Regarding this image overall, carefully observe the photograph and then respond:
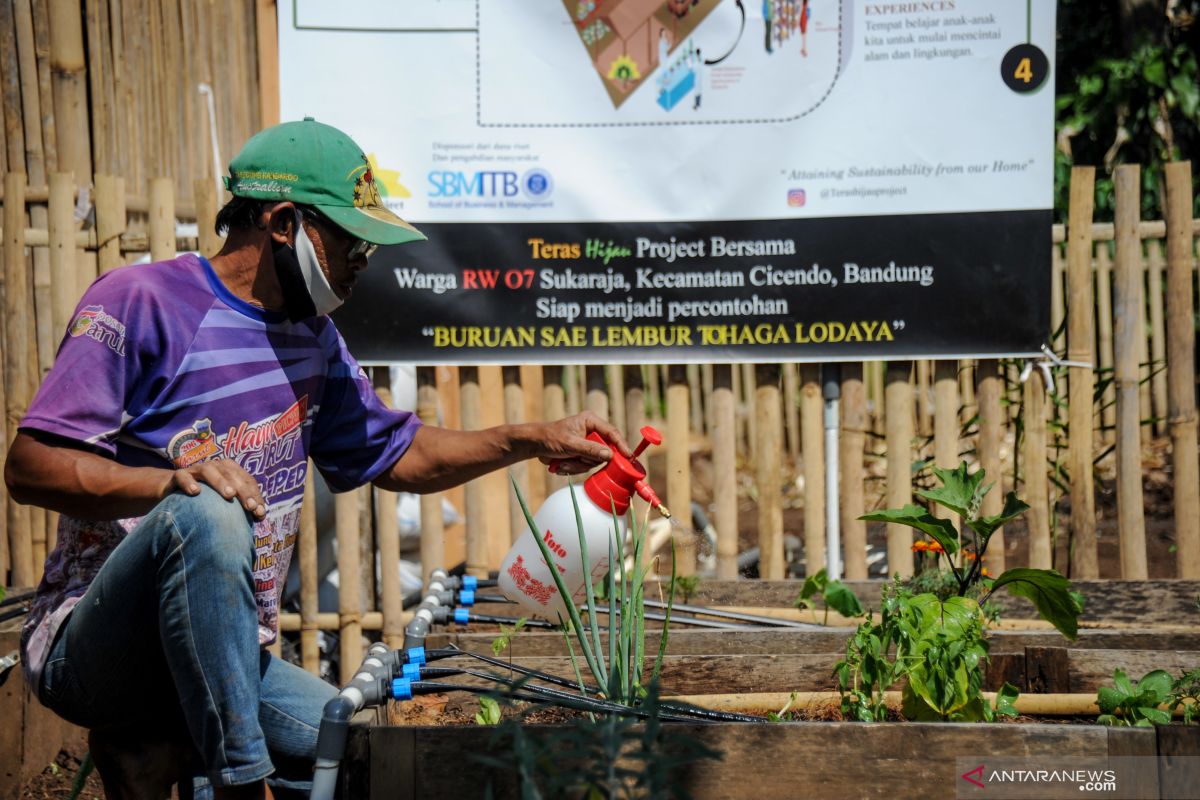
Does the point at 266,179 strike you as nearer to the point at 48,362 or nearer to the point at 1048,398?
the point at 48,362

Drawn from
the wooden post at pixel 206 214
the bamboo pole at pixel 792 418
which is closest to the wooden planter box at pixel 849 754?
the wooden post at pixel 206 214

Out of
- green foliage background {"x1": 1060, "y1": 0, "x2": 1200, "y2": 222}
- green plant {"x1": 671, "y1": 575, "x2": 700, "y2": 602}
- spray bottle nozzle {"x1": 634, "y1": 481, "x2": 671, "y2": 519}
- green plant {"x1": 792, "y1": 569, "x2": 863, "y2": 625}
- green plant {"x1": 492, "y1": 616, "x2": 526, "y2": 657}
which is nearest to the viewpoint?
spray bottle nozzle {"x1": 634, "y1": 481, "x2": 671, "y2": 519}

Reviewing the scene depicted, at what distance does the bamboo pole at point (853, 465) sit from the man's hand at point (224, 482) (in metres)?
2.65

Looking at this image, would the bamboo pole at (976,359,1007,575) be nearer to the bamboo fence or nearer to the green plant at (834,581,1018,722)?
the bamboo fence

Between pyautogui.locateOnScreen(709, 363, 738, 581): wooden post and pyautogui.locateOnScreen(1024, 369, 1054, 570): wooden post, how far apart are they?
1035 millimetres

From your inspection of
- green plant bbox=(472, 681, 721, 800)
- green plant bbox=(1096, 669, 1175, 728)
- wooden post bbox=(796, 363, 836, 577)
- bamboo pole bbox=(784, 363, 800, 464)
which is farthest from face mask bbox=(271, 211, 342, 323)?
bamboo pole bbox=(784, 363, 800, 464)

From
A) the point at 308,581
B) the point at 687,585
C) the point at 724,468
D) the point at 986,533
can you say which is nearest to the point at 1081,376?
the point at 724,468

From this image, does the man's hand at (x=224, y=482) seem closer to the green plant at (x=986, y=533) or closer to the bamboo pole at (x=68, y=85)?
the green plant at (x=986, y=533)

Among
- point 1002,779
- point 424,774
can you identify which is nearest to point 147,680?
point 424,774

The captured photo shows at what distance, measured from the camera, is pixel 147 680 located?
91.7 inches

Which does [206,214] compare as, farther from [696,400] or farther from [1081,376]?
[696,400]

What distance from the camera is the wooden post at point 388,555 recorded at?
4457 mm

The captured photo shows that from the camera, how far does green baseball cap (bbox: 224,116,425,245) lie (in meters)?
2.41

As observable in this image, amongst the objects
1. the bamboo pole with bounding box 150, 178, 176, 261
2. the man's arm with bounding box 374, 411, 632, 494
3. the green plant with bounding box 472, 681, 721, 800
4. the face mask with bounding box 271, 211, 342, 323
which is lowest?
the green plant with bounding box 472, 681, 721, 800
